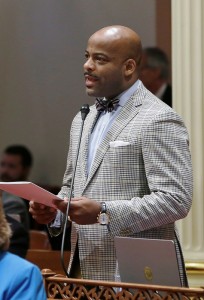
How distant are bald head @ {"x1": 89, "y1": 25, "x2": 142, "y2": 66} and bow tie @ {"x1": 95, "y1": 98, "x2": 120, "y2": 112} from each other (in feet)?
0.49

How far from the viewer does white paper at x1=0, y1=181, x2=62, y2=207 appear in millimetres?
2768

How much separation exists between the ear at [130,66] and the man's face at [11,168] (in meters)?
2.24

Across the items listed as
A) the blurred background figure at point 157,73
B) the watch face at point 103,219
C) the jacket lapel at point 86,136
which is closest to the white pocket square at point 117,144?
the jacket lapel at point 86,136

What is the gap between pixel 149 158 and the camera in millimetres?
2953

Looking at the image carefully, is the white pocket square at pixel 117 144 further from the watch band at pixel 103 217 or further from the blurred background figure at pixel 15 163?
the blurred background figure at pixel 15 163

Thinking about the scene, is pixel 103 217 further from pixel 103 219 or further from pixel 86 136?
pixel 86 136

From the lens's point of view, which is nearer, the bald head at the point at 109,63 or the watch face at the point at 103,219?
the watch face at the point at 103,219

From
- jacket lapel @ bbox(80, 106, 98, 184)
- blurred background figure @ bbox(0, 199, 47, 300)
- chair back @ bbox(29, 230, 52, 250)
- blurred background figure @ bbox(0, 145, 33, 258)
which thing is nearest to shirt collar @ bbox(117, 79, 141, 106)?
jacket lapel @ bbox(80, 106, 98, 184)

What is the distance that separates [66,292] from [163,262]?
31 cm

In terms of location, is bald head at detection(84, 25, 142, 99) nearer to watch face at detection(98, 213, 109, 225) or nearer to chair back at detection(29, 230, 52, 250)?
watch face at detection(98, 213, 109, 225)

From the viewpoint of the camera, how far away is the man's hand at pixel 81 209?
2.87m

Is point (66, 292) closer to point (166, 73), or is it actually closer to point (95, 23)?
point (166, 73)

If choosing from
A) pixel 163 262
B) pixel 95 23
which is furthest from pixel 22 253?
pixel 163 262

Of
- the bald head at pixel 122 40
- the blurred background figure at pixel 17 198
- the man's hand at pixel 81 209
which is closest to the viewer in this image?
the man's hand at pixel 81 209
